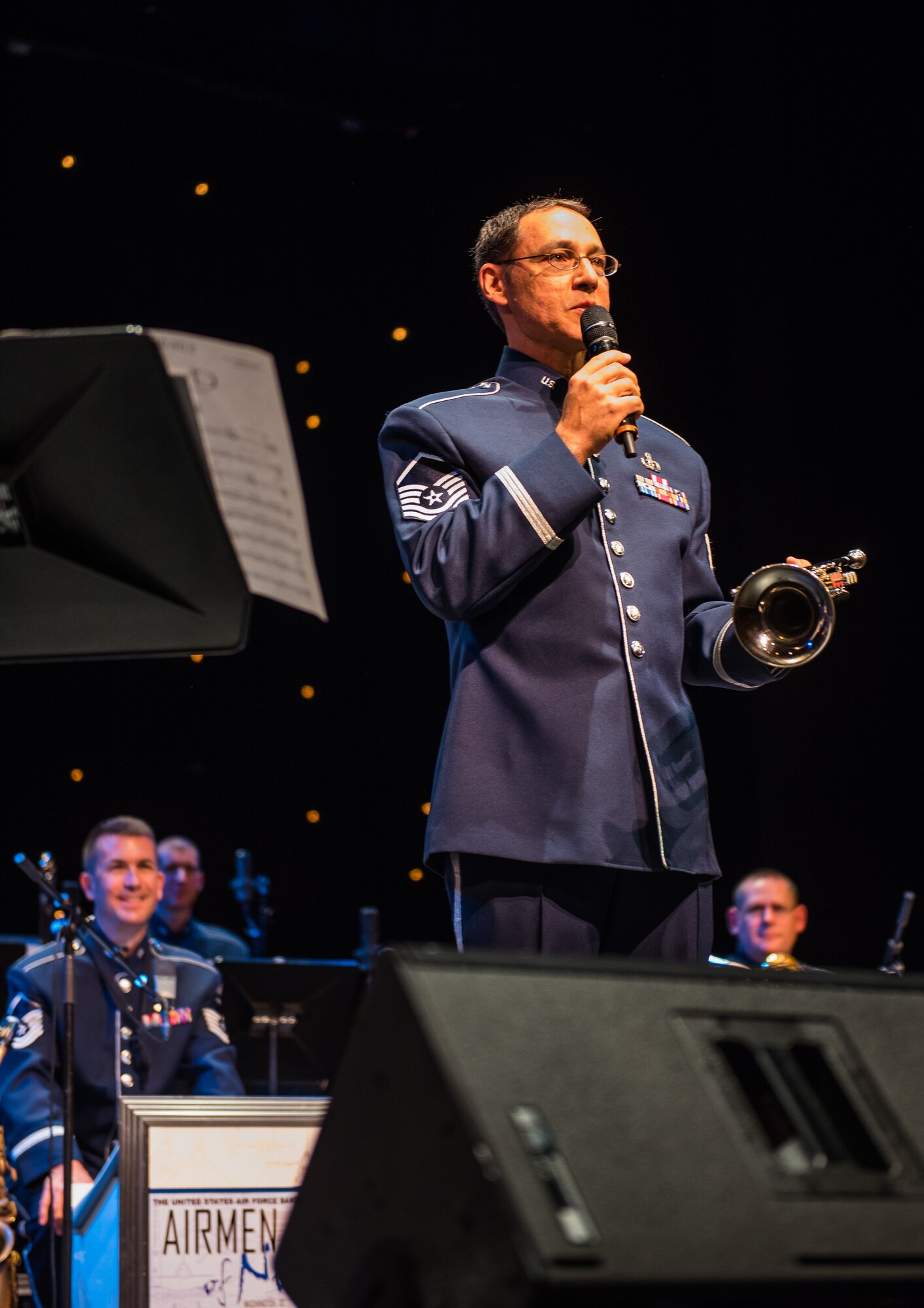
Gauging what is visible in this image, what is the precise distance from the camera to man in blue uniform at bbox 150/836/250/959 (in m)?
6.08

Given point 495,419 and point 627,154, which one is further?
point 627,154

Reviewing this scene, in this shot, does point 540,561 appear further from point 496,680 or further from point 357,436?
point 357,436

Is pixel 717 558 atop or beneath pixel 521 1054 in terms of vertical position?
atop

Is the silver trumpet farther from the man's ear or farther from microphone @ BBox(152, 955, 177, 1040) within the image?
microphone @ BBox(152, 955, 177, 1040)

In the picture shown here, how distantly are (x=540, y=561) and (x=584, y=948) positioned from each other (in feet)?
1.65

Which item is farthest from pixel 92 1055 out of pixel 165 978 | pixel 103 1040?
pixel 165 978

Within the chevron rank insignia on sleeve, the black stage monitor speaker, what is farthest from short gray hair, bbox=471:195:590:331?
the black stage monitor speaker

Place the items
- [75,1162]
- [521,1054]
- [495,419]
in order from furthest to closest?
1. [75,1162]
2. [495,419]
3. [521,1054]

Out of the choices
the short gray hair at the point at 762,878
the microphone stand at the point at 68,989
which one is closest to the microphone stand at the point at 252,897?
the short gray hair at the point at 762,878

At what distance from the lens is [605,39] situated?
17.1ft

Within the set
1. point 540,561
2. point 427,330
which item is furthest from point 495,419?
point 427,330

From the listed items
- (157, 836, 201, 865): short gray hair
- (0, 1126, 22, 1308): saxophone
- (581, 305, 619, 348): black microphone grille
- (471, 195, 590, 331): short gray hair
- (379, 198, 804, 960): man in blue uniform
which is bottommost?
(0, 1126, 22, 1308): saxophone

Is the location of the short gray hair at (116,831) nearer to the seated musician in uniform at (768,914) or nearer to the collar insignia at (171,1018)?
the collar insignia at (171,1018)

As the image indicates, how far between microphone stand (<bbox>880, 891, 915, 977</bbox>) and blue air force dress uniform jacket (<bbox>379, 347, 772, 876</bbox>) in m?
2.61
